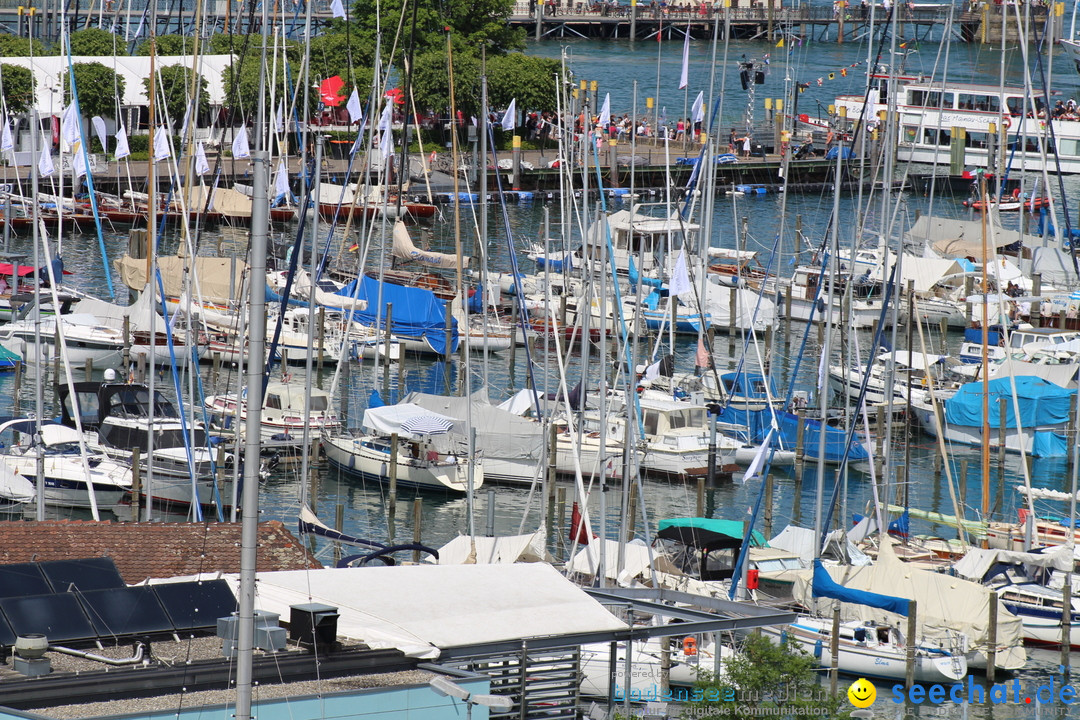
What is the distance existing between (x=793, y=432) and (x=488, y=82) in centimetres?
5227

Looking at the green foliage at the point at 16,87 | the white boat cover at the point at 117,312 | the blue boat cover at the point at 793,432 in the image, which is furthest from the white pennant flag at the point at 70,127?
the blue boat cover at the point at 793,432

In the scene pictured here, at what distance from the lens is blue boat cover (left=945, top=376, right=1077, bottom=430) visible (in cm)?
4881

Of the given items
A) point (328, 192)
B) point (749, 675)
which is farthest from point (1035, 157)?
point (749, 675)

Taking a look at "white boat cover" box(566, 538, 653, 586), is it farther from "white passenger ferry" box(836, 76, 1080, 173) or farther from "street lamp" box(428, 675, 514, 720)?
"white passenger ferry" box(836, 76, 1080, 173)

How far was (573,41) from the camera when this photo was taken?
529 ft

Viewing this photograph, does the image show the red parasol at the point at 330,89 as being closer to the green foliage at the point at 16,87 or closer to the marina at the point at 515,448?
the marina at the point at 515,448

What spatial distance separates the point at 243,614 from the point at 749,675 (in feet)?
33.2

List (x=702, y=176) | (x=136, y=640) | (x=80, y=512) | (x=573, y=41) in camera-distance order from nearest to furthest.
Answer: (x=136, y=640) < (x=80, y=512) < (x=702, y=176) < (x=573, y=41)

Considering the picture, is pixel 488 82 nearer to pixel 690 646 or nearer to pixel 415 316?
pixel 415 316

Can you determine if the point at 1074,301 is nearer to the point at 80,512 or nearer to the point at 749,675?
the point at 80,512

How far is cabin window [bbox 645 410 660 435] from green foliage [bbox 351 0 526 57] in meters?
50.9

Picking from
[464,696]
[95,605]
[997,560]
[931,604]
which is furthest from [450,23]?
[464,696]

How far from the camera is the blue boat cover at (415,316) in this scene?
57.1 meters

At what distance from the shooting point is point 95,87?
8725cm
